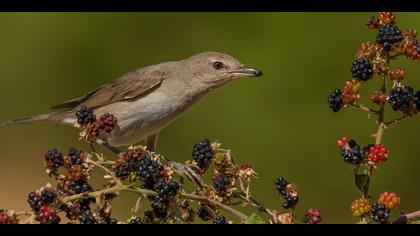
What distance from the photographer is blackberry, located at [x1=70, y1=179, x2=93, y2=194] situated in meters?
2.60

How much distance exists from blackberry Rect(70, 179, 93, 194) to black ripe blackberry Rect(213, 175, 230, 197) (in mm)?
442

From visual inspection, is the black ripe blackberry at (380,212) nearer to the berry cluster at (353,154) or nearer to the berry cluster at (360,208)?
the berry cluster at (360,208)

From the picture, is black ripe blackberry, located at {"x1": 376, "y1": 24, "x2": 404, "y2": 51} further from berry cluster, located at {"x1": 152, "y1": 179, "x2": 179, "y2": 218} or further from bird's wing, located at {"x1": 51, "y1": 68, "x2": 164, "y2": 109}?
bird's wing, located at {"x1": 51, "y1": 68, "x2": 164, "y2": 109}

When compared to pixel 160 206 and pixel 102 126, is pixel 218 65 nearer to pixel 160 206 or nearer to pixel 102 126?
pixel 102 126

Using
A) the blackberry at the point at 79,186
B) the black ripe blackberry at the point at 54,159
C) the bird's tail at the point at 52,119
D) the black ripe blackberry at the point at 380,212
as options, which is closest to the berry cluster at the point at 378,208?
the black ripe blackberry at the point at 380,212

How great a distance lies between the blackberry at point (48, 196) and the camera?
2.37m

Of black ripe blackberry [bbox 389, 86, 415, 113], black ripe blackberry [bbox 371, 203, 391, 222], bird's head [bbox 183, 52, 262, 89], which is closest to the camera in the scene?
black ripe blackberry [bbox 371, 203, 391, 222]

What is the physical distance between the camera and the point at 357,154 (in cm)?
261

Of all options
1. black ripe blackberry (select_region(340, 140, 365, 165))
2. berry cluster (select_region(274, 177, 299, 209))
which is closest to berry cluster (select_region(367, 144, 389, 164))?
black ripe blackberry (select_region(340, 140, 365, 165))

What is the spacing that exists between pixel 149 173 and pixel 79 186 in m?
0.26

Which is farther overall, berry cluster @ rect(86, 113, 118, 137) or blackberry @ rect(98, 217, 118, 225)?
berry cluster @ rect(86, 113, 118, 137)

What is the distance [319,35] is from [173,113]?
86.5 inches

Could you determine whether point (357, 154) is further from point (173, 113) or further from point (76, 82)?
point (76, 82)
